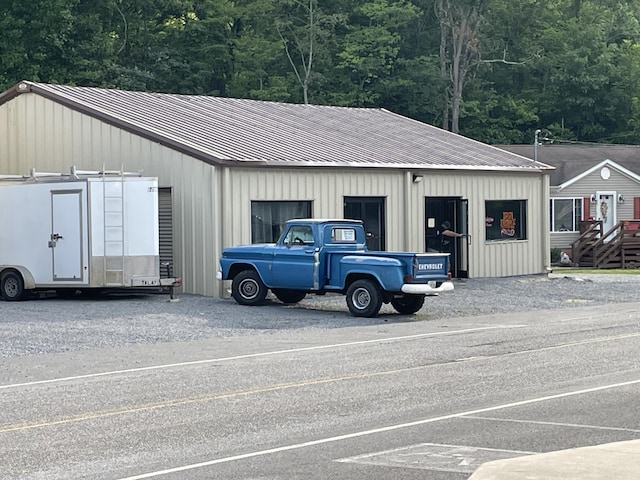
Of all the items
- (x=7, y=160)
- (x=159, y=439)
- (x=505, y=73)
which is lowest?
(x=159, y=439)

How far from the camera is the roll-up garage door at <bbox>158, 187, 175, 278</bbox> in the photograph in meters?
28.0

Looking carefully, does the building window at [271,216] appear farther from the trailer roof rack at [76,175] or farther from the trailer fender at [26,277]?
the trailer fender at [26,277]

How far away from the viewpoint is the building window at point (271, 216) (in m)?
27.8

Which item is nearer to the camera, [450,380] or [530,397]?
[530,397]

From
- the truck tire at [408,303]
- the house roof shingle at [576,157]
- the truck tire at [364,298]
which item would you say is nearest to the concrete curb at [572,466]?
the truck tire at [364,298]

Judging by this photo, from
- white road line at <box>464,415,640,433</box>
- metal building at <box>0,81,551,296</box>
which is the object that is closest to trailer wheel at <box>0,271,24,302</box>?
metal building at <box>0,81,551,296</box>

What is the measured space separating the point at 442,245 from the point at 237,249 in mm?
8968

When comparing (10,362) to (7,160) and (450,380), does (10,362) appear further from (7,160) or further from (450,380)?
(7,160)

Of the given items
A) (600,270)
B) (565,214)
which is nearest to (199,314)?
(600,270)

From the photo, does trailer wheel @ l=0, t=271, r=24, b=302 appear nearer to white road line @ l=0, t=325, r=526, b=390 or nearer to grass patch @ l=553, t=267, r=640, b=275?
white road line @ l=0, t=325, r=526, b=390

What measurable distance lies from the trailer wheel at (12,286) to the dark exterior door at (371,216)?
8.11 meters

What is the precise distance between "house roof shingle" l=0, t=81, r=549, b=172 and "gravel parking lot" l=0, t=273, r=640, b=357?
346cm

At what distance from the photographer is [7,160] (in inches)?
1257

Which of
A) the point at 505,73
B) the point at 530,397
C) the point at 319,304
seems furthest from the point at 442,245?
the point at 505,73
